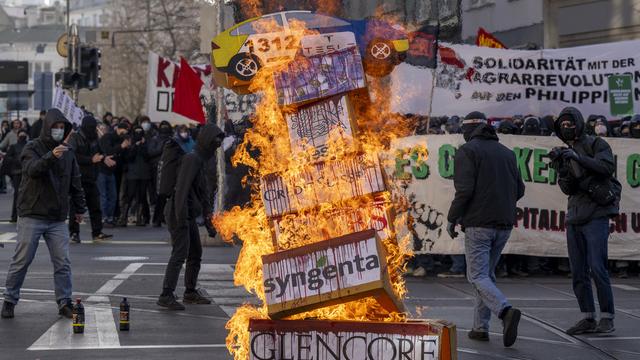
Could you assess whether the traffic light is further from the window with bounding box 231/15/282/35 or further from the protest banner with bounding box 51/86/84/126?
the window with bounding box 231/15/282/35

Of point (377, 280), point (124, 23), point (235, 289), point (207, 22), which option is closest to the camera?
point (377, 280)

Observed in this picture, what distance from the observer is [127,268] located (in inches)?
650

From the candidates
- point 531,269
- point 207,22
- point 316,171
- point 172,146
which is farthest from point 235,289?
point 207,22

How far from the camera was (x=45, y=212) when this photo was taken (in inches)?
464

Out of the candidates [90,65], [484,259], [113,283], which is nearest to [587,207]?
[484,259]

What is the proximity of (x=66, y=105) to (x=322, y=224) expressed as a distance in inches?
622

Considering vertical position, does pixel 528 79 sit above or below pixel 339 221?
above

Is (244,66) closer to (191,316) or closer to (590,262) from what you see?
(191,316)

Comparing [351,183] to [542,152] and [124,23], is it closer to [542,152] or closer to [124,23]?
[542,152]

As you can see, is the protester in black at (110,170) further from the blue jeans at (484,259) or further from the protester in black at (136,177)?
the blue jeans at (484,259)

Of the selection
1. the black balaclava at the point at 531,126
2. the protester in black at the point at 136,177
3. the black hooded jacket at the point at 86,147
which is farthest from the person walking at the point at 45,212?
the protester in black at the point at 136,177

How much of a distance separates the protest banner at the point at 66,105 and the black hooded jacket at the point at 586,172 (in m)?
12.1

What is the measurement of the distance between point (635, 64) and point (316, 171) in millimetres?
10647

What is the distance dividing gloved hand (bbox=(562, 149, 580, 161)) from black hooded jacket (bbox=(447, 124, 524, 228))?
28.3 inches
